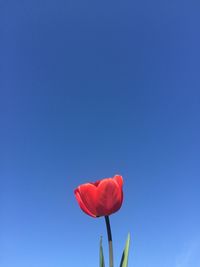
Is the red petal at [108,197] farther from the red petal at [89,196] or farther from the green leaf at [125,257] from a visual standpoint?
the green leaf at [125,257]

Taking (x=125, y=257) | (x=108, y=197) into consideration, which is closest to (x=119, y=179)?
(x=108, y=197)

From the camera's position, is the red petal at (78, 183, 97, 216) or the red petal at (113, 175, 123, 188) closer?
the red petal at (78, 183, 97, 216)

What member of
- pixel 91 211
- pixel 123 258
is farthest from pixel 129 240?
pixel 91 211

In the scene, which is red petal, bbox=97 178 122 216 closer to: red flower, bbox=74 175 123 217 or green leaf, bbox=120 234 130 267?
red flower, bbox=74 175 123 217

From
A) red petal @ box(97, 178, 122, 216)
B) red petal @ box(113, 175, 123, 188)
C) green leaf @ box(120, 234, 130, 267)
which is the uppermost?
red petal @ box(113, 175, 123, 188)

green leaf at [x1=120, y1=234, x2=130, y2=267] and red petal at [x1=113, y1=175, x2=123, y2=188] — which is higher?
red petal at [x1=113, y1=175, x2=123, y2=188]

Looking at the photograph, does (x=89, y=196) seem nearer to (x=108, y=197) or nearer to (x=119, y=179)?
(x=108, y=197)

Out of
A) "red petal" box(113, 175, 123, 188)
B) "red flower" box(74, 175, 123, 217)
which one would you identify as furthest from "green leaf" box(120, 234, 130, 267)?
"red petal" box(113, 175, 123, 188)

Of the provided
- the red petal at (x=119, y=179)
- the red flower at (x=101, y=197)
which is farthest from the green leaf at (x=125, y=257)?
the red petal at (x=119, y=179)

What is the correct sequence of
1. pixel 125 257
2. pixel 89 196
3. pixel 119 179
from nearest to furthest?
pixel 125 257 < pixel 89 196 < pixel 119 179
